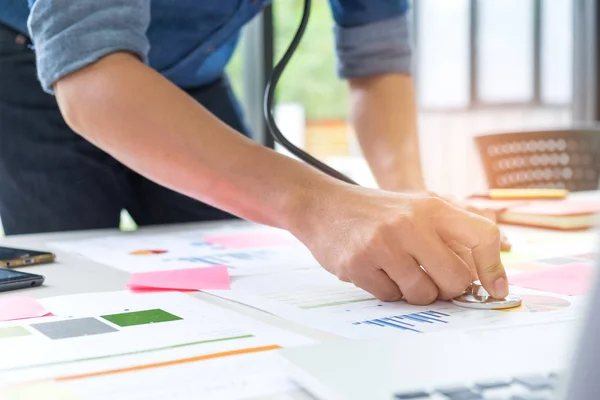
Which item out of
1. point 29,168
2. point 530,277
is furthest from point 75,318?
point 29,168

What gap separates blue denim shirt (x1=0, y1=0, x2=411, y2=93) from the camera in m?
0.79

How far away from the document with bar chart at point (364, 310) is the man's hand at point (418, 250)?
0.02m

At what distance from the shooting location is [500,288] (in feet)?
2.05

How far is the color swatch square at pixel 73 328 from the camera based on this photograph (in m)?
0.55

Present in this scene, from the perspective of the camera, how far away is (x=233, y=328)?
0.56 meters

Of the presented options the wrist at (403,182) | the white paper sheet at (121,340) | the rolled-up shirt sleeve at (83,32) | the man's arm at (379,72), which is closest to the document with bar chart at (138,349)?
the white paper sheet at (121,340)

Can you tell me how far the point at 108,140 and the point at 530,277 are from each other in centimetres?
43

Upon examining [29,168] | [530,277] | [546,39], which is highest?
[546,39]

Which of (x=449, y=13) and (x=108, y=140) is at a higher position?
(x=449, y=13)

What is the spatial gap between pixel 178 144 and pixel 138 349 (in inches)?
11.0

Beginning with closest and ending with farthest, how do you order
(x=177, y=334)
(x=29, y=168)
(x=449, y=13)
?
(x=177, y=334) → (x=29, y=168) → (x=449, y=13)

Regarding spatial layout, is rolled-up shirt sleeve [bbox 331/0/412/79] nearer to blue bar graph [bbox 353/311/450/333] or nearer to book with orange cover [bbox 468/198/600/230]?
book with orange cover [bbox 468/198/600/230]

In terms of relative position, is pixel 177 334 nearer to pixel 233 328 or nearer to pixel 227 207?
pixel 233 328

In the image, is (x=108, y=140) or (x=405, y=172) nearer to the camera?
(x=108, y=140)
